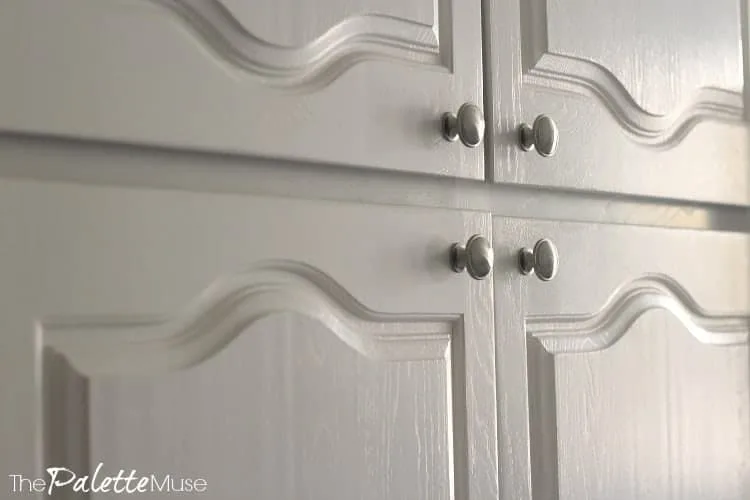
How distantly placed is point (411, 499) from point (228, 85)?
0.37m

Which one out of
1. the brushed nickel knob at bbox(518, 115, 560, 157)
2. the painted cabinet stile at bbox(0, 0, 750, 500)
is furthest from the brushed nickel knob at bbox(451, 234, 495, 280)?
the brushed nickel knob at bbox(518, 115, 560, 157)

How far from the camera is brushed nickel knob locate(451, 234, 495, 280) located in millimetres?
783

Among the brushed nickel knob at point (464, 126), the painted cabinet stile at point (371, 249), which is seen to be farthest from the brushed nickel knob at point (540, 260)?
the brushed nickel knob at point (464, 126)

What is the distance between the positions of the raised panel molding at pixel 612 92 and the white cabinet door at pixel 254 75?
7cm

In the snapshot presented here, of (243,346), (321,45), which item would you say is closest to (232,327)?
(243,346)

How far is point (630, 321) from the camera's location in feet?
3.03

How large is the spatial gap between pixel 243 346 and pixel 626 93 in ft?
1.69

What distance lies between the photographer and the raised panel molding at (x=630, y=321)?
0.86m

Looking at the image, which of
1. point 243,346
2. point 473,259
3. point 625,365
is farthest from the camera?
point 625,365

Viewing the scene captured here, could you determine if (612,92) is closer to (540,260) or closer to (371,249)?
(540,260)

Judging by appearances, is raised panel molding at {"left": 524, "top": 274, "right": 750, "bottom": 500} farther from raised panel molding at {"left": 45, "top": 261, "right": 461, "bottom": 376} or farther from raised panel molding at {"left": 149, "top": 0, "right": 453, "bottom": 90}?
raised panel molding at {"left": 149, "top": 0, "right": 453, "bottom": 90}

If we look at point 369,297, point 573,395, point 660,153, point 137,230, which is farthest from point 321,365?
point 660,153

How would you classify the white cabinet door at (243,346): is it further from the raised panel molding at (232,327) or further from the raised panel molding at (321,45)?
the raised panel molding at (321,45)

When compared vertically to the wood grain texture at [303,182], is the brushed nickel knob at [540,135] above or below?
above
